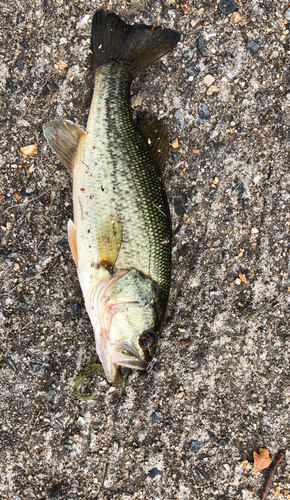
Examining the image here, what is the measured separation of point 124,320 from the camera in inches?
107

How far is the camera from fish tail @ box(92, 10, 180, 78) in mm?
3105

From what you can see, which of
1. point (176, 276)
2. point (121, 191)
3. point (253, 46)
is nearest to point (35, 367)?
point (176, 276)

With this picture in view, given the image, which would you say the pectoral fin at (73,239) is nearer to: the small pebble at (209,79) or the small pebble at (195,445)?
the small pebble at (209,79)

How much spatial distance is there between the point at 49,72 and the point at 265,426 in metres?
4.09

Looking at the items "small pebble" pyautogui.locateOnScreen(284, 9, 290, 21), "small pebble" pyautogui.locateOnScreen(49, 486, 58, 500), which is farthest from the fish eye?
"small pebble" pyautogui.locateOnScreen(284, 9, 290, 21)

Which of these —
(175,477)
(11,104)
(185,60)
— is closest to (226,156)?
(185,60)

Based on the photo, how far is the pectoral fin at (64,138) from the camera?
3.01m

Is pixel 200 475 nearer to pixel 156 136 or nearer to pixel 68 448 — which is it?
pixel 68 448

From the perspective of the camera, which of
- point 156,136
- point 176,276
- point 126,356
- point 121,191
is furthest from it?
point 176,276

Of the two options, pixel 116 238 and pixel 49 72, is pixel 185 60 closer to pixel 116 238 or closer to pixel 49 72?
pixel 49 72

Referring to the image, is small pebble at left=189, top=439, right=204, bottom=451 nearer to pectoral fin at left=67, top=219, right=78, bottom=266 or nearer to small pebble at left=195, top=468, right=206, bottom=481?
small pebble at left=195, top=468, right=206, bottom=481

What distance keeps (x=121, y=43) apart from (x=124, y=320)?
250cm

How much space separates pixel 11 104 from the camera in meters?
3.27

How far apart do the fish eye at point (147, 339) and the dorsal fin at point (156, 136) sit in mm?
1432
